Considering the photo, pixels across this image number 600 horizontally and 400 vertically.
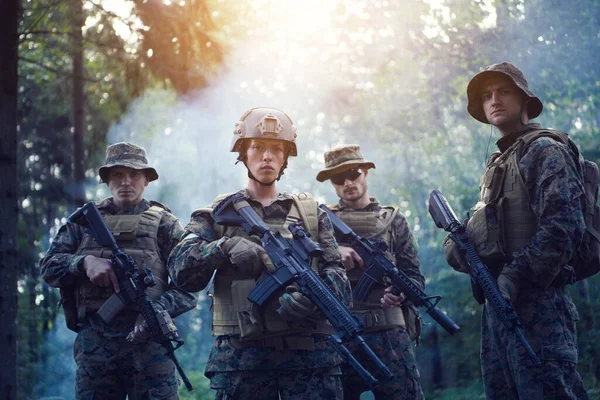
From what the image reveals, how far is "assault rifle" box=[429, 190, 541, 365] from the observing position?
13.0ft

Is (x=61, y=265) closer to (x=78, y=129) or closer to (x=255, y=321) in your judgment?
(x=255, y=321)

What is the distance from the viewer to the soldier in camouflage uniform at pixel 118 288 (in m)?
5.05

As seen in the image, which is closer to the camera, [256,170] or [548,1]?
[256,170]

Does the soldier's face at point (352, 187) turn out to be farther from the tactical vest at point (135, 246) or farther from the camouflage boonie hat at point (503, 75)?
the tactical vest at point (135, 246)

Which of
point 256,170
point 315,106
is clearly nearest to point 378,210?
point 256,170

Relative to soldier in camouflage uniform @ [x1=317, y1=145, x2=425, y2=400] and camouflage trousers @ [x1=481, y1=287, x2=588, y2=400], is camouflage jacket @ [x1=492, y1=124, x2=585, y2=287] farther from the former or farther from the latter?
soldier in camouflage uniform @ [x1=317, y1=145, x2=425, y2=400]

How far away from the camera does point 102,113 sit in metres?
12.3

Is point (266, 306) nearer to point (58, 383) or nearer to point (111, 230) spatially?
point (111, 230)

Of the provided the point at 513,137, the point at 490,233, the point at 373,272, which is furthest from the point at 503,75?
the point at 373,272

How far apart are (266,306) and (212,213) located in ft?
2.14

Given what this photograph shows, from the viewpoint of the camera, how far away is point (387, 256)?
5824 millimetres

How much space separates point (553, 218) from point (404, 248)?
2.20 m

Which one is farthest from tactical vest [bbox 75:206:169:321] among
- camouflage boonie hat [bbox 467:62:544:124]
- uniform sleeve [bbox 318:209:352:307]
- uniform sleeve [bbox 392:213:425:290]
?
camouflage boonie hat [bbox 467:62:544:124]

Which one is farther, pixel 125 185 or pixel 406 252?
pixel 406 252
